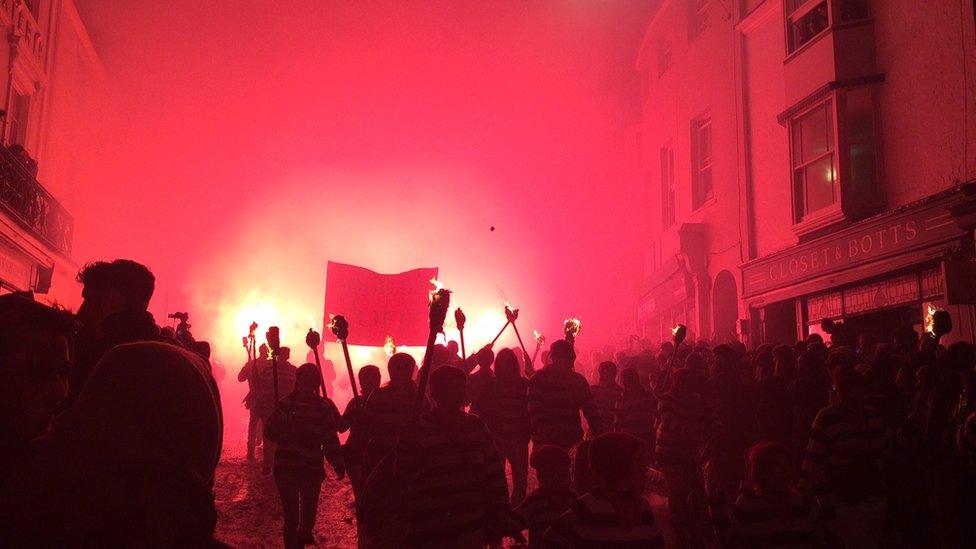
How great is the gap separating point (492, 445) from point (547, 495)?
2.15ft

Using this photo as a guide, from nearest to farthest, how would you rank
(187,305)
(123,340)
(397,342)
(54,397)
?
1. (54,397)
2. (123,340)
3. (397,342)
4. (187,305)

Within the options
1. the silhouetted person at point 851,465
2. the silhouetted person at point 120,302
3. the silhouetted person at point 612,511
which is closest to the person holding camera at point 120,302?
the silhouetted person at point 120,302

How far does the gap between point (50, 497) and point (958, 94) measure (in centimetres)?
1372

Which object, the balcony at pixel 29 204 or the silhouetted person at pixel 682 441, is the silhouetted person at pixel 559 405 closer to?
the silhouetted person at pixel 682 441

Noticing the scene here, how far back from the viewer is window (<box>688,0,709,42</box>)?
22.8m

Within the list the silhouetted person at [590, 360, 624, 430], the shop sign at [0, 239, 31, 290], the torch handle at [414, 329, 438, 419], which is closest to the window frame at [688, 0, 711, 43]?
the silhouetted person at [590, 360, 624, 430]

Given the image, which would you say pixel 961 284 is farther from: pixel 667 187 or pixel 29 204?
pixel 29 204

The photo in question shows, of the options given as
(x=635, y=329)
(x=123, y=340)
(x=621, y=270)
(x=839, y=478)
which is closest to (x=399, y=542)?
(x=123, y=340)

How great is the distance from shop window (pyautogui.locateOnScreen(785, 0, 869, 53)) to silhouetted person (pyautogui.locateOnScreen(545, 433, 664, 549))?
44.8 ft

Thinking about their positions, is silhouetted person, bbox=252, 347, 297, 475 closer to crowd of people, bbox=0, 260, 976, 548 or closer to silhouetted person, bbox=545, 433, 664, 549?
crowd of people, bbox=0, 260, 976, 548

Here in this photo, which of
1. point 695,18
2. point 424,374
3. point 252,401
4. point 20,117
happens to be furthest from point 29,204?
point 695,18

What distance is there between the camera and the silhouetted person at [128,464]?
→ 1.85 m

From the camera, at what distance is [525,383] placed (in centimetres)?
880

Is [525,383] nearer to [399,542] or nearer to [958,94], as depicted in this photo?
[399,542]
